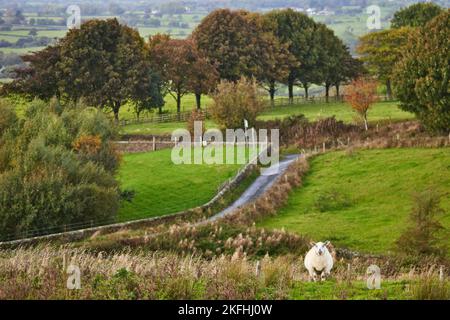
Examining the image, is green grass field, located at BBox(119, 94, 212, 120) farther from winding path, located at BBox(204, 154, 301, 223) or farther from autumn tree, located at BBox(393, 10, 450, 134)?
winding path, located at BBox(204, 154, 301, 223)

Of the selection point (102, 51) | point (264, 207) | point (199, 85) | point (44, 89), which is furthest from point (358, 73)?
point (264, 207)

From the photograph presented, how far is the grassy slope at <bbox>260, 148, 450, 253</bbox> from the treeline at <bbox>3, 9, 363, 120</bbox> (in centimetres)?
3448

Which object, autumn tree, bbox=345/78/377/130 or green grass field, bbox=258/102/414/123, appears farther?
green grass field, bbox=258/102/414/123

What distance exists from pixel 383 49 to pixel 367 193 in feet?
176

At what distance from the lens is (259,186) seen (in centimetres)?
5678

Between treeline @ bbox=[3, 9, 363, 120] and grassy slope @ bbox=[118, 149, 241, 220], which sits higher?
treeline @ bbox=[3, 9, 363, 120]

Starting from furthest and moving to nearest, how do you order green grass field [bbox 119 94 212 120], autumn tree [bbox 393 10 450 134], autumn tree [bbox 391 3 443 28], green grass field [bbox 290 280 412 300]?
autumn tree [bbox 391 3 443 28]
green grass field [bbox 119 94 212 120]
autumn tree [bbox 393 10 450 134]
green grass field [bbox 290 280 412 300]

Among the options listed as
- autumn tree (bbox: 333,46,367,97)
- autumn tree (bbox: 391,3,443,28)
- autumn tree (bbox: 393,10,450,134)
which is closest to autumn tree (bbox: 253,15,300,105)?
autumn tree (bbox: 333,46,367,97)

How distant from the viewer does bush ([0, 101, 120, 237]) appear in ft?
140

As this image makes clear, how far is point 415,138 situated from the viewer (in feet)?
213

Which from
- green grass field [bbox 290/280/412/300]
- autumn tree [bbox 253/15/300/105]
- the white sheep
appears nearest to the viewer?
green grass field [bbox 290/280/412/300]

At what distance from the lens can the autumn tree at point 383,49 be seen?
328 feet
